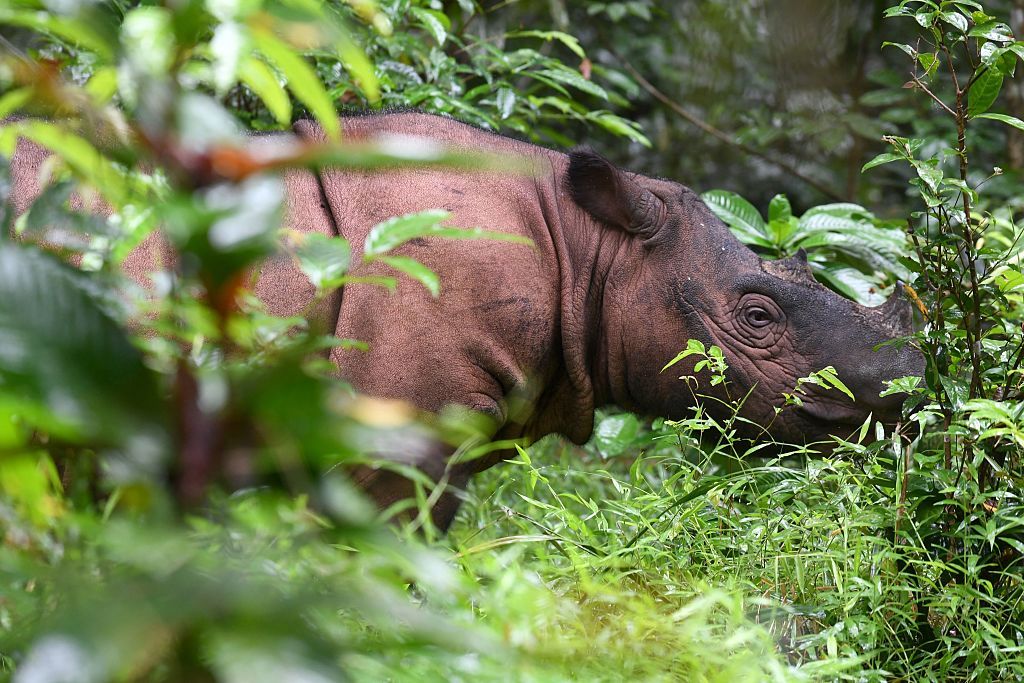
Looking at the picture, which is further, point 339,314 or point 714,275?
point 714,275

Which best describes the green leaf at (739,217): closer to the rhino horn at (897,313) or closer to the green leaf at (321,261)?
the rhino horn at (897,313)

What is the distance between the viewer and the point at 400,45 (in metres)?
4.62

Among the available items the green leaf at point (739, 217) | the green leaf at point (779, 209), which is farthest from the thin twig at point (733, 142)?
the green leaf at point (779, 209)

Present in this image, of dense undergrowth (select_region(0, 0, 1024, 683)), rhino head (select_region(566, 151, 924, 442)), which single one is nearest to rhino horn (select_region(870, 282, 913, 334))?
rhino head (select_region(566, 151, 924, 442))

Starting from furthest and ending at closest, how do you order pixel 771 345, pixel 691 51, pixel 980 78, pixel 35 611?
1. pixel 691 51
2. pixel 771 345
3. pixel 980 78
4. pixel 35 611

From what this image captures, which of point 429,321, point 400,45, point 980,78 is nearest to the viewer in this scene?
point 980,78

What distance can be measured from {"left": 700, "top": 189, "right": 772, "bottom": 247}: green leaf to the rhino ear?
826 mm

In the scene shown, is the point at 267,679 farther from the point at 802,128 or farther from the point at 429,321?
the point at 802,128

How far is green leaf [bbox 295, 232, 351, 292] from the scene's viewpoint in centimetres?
133

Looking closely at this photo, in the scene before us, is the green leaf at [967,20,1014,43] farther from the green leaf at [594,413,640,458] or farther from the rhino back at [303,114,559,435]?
the green leaf at [594,413,640,458]

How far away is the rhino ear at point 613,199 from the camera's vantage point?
13.1 ft

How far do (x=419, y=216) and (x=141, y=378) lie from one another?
1.53ft

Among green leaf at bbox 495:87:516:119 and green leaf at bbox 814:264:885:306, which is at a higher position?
green leaf at bbox 495:87:516:119

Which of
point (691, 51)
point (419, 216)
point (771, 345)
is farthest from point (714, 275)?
point (691, 51)
